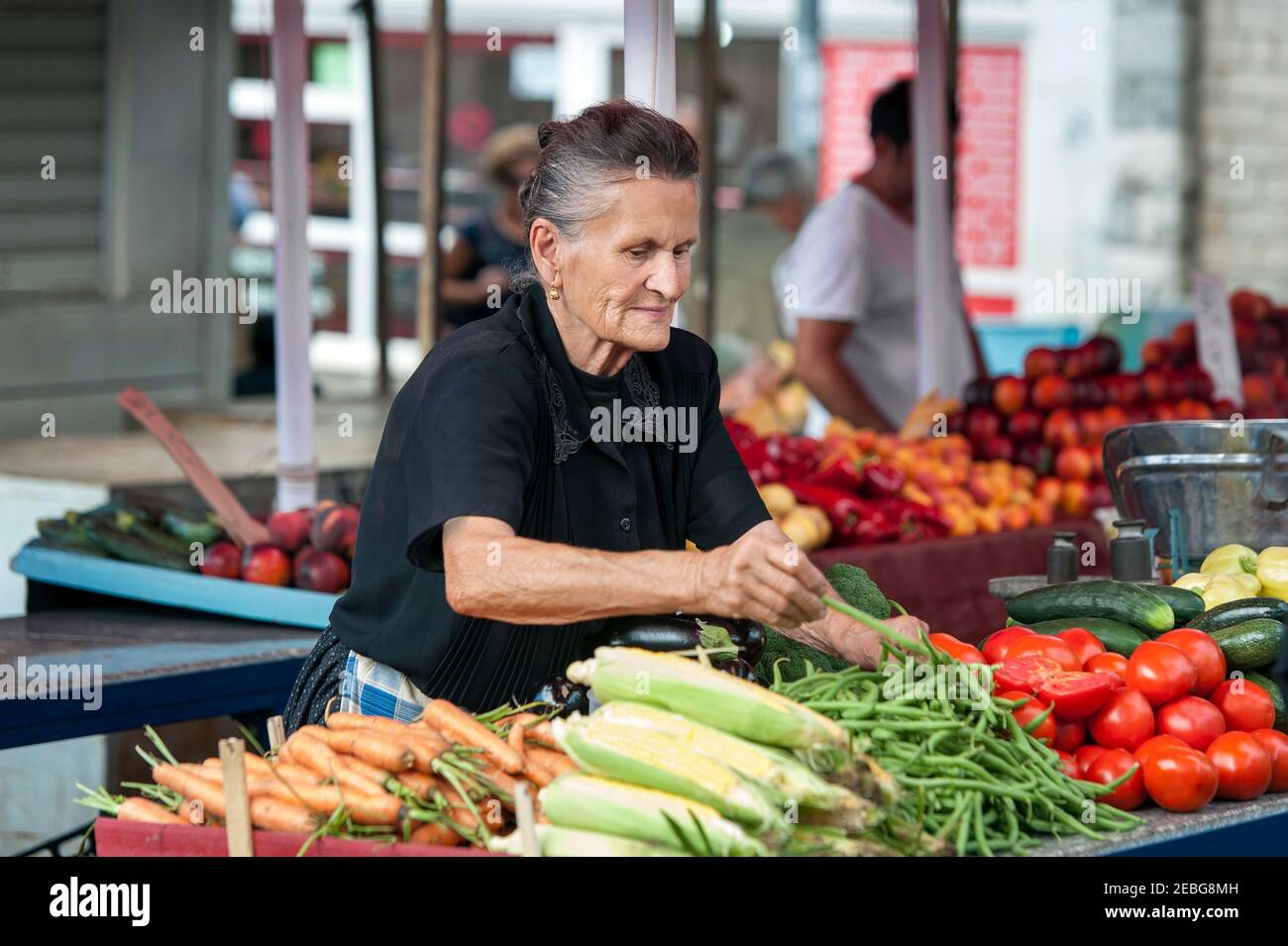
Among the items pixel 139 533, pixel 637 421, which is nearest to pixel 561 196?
pixel 637 421

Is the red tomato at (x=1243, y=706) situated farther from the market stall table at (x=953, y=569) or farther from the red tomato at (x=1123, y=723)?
the market stall table at (x=953, y=569)

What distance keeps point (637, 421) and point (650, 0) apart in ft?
4.20

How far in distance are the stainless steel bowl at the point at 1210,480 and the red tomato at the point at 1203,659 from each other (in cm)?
96

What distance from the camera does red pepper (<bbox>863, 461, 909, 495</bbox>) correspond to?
534 cm

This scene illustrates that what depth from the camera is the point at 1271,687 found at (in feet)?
10.2

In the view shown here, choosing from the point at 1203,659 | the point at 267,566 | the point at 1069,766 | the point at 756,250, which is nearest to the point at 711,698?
the point at 1069,766

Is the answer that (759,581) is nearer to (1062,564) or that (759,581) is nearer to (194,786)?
(194,786)

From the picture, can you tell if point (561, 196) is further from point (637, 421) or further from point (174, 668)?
point (174, 668)

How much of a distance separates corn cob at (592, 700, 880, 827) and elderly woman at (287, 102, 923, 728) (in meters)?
0.28

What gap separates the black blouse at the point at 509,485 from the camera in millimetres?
2691

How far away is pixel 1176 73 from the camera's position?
1385cm

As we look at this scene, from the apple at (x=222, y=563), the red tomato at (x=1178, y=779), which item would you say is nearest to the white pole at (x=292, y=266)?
the apple at (x=222, y=563)

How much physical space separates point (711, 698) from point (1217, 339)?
4.17 m

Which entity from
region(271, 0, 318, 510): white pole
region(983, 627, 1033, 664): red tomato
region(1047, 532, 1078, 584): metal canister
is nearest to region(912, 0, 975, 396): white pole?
region(271, 0, 318, 510): white pole
